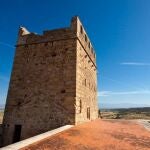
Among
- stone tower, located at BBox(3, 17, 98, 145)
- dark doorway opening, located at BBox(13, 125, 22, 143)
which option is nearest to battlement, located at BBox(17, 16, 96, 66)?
stone tower, located at BBox(3, 17, 98, 145)

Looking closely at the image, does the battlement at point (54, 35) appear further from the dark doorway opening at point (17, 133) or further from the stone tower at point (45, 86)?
Answer: the dark doorway opening at point (17, 133)

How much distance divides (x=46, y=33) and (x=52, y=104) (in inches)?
209

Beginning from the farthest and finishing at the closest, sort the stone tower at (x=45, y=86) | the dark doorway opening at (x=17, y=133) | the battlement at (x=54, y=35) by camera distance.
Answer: the battlement at (x=54, y=35)
the dark doorway opening at (x=17, y=133)
the stone tower at (x=45, y=86)

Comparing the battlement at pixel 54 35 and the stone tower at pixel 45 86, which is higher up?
the battlement at pixel 54 35

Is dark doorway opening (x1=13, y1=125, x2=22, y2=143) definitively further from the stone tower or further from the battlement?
the battlement

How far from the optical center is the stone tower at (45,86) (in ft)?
33.9

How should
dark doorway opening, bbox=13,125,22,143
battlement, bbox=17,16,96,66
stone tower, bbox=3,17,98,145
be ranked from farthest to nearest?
battlement, bbox=17,16,96,66
dark doorway opening, bbox=13,125,22,143
stone tower, bbox=3,17,98,145

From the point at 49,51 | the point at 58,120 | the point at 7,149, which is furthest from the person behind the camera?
the point at 49,51

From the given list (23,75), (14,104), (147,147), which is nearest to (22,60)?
(23,75)

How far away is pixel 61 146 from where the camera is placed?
16.2ft

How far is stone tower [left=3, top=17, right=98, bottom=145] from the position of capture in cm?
1033

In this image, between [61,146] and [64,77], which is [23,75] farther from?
[61,146]

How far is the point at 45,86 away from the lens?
11070 mm


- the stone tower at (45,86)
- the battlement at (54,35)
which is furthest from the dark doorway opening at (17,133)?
the battlement at (54,35)
